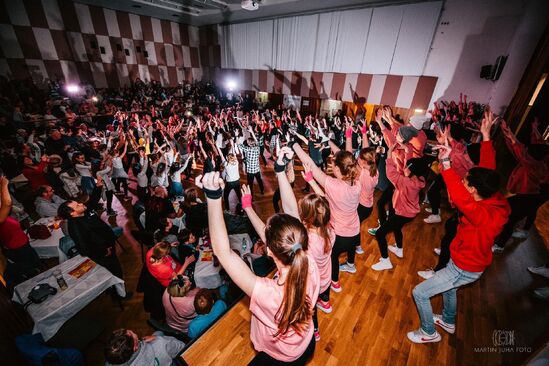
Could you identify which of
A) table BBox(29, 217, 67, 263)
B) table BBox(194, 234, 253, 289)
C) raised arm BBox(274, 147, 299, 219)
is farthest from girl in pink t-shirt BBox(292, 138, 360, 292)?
table BBox(29, 217, 67, 263)

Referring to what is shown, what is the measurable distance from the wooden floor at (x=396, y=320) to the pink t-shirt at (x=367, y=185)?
916 mm

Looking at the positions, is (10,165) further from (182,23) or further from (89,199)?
(182,23)

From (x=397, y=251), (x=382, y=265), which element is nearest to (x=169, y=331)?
(x=382, y=265)

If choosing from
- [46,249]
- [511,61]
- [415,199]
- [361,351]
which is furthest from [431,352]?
[511,61]

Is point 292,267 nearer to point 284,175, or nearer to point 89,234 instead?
point 284,175

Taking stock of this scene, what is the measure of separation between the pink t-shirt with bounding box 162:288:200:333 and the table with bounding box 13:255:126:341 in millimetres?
804

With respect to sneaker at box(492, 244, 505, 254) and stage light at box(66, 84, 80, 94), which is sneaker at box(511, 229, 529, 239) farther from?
stage light at box(66, 84, 80, 94)

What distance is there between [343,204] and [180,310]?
182 cm

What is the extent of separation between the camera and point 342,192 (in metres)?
1.94

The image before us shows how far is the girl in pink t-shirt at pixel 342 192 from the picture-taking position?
193 centimetres

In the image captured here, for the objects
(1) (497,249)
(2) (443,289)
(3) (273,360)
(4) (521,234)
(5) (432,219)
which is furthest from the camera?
(5) (432,219)

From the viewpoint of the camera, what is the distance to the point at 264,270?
263 cm

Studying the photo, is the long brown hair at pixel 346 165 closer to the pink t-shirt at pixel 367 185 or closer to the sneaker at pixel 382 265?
the pink t-shirt at pixel 367 185

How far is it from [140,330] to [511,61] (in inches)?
374
